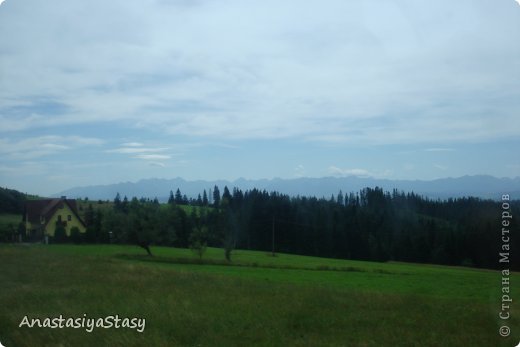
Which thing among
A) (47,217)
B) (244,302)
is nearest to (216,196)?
(244,302)

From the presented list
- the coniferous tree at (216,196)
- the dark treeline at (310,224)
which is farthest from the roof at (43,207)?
the coniferous tree at (216,196)

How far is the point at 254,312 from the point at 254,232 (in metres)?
1.97

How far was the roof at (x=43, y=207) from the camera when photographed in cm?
671

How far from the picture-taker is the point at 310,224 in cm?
759

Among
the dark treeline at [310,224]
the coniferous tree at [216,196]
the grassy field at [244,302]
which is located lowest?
the grassy field at [244,302]

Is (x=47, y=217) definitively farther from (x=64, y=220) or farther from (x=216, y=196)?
(x=216, y=196)

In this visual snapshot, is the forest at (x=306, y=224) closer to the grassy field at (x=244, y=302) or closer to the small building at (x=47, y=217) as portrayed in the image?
the small building at (x=47, y=217)

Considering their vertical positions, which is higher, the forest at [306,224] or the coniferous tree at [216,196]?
the coniferous tree at [216,196]

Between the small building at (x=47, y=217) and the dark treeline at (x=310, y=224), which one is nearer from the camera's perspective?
the small building at (x=47, y=217)

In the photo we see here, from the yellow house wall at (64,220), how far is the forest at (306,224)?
128 mm

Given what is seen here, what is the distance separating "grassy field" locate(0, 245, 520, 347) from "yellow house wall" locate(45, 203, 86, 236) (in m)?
0.26

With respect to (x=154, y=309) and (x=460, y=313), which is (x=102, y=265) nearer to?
(x=154, y=309)

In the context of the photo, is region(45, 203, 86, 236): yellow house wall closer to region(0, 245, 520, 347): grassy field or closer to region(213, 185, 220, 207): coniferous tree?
region(0, 245, 520, 347): grassy field

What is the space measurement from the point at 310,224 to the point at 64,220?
370 centimetres
